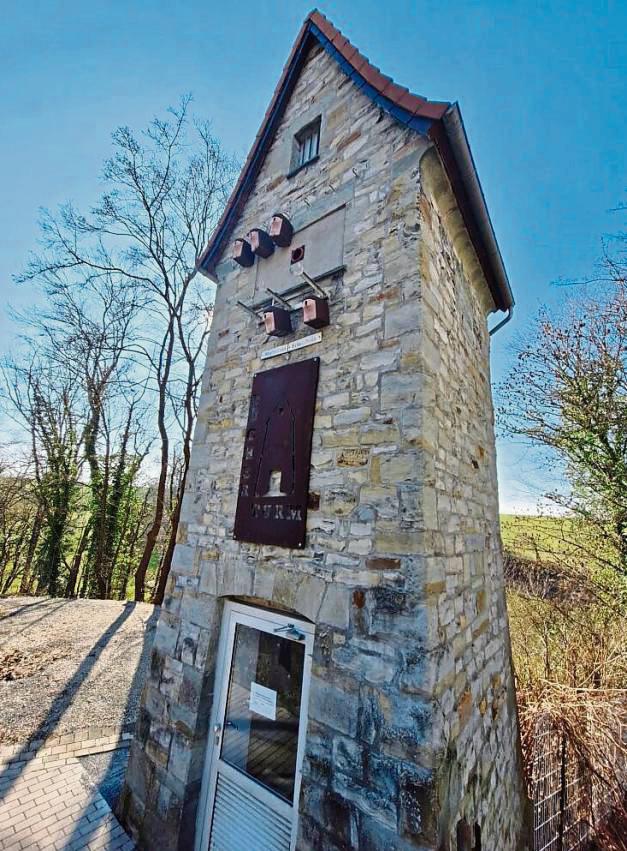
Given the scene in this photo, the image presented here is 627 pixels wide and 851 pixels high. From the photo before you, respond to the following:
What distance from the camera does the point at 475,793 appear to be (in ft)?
8.43

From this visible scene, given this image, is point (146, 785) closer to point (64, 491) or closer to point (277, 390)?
point (277, 390)

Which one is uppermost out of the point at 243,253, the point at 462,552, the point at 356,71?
the point at 356,71

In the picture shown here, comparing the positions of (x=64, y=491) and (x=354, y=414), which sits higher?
(x=354, y=414)

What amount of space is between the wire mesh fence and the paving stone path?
4.28 metres

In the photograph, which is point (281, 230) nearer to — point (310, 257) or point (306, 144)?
point (310, 257)

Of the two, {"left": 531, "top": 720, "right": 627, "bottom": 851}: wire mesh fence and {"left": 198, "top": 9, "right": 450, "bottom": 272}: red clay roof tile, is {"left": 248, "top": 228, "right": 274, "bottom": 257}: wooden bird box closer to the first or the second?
{"left": 198, "top": 9, "right": 450, "bottom": 272}: red clay roof tile

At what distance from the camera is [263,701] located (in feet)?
9.41

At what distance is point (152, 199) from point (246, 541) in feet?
37.6

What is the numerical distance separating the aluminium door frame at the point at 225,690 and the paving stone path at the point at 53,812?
771mm

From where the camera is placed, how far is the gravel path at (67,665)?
186 inches

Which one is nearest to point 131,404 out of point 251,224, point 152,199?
point 152,199

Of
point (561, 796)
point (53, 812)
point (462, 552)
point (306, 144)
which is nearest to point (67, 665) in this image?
point (53, 812)

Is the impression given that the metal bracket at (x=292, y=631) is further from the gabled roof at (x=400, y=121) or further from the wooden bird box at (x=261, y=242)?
the gabled roof at (x=400, y=121)

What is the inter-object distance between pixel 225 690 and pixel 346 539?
6.19 feet
